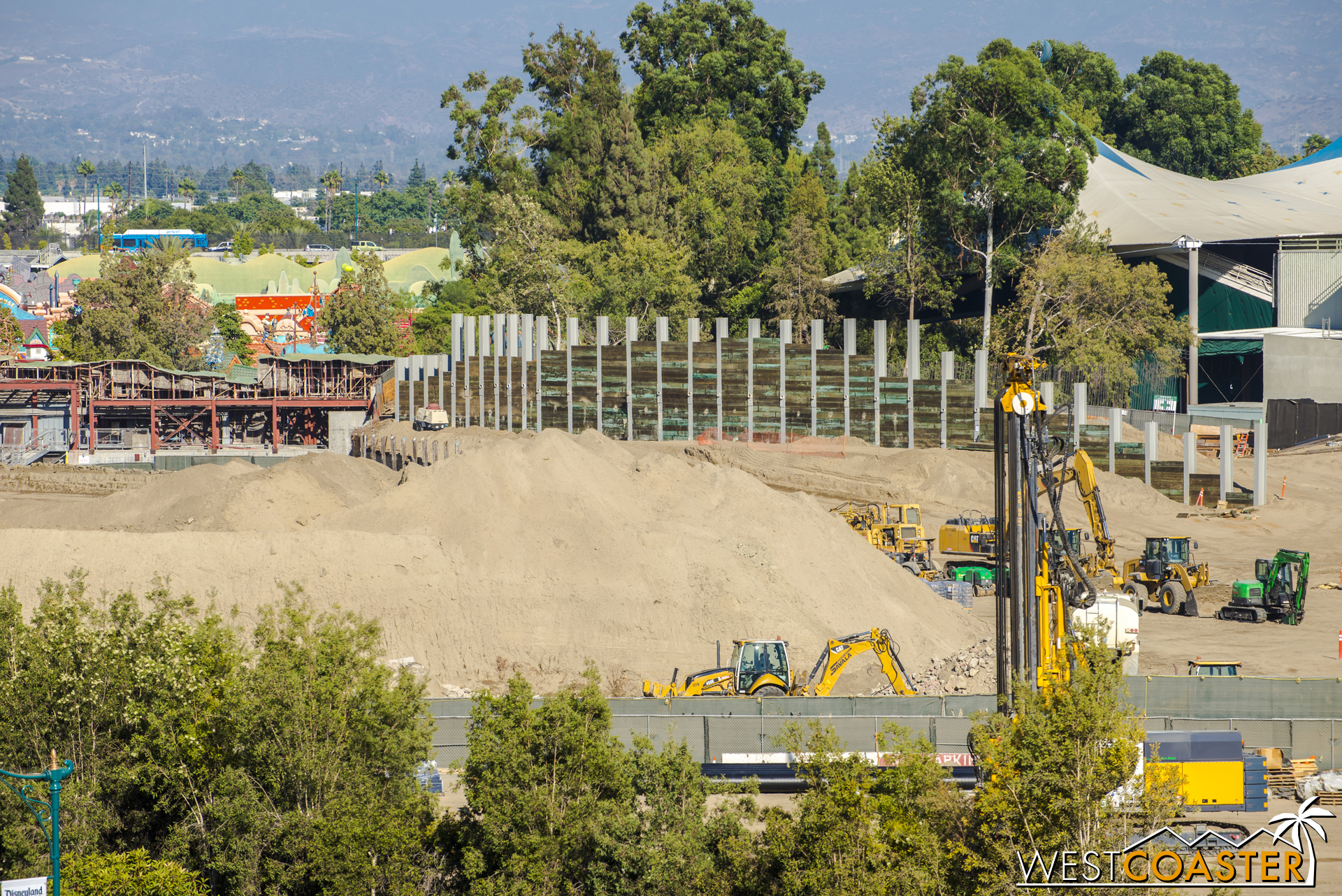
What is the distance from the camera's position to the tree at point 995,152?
7462 centimetres

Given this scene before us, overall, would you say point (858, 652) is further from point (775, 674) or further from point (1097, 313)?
point (1097, 313)

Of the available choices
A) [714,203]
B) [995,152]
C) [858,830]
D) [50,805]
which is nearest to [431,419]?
[714,203]

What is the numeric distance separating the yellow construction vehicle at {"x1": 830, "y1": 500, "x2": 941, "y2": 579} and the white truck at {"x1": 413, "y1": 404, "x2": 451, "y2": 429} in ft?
112

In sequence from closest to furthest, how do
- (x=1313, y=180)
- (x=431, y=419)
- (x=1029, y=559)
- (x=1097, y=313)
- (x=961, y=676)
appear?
(x=1029, y=559)
(x=961, y=676)
(x=1097, y=313)
(x=431, y=419)
(x=1313, y=180)

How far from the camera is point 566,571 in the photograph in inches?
1428

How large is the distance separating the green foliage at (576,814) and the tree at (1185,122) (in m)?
128

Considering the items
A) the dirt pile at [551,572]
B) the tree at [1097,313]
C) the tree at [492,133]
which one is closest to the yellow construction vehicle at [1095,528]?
the dirt pile at [551,572]

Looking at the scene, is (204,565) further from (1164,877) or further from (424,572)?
(1164,877)

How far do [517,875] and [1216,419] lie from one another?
62.8 metres

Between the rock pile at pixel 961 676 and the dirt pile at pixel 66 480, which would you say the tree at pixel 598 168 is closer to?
the dirt pile at pixel 66 480

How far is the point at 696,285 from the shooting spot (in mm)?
96875

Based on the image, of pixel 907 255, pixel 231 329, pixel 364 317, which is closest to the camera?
pixel 907 255

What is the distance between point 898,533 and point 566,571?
15.7 m

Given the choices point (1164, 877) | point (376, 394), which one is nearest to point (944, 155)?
point (376, 394)
